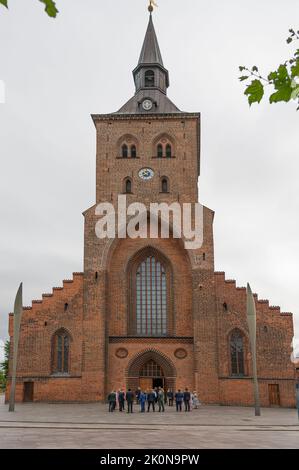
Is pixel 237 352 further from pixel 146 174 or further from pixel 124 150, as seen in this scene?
pixel 124 150

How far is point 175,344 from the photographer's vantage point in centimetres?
2916

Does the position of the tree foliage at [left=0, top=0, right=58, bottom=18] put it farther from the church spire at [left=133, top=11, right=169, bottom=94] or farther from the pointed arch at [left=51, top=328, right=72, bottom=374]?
the church spire at [left=133, top=11, right=169, bottom=94]

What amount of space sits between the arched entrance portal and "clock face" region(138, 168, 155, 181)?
1067cm

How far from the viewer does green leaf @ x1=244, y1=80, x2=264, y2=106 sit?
138 inches

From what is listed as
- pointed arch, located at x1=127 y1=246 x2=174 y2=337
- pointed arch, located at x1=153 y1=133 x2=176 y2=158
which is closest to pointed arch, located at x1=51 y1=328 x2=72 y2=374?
pointed arch, located at x1=127 y1=246 x2=174 y2=337

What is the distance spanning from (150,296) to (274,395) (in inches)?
354

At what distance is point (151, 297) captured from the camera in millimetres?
30672

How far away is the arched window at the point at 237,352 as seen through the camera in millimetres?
28406

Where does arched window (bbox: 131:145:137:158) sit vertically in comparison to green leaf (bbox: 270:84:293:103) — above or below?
above

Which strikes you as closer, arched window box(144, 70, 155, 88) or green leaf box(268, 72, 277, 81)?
green leaf box(268, 72, 277, 81)

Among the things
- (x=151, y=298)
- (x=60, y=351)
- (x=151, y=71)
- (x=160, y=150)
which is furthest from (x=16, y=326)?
(x=151, y=71)

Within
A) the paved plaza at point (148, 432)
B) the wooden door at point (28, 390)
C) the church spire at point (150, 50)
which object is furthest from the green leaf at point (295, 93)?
the church spire at point (150, 50)

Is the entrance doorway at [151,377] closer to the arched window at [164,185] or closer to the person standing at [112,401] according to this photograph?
the person standing at [112,401]

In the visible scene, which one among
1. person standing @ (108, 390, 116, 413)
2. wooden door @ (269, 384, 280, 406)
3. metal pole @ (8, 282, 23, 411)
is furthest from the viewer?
wooden door @ (269, 384, 280, 406)
